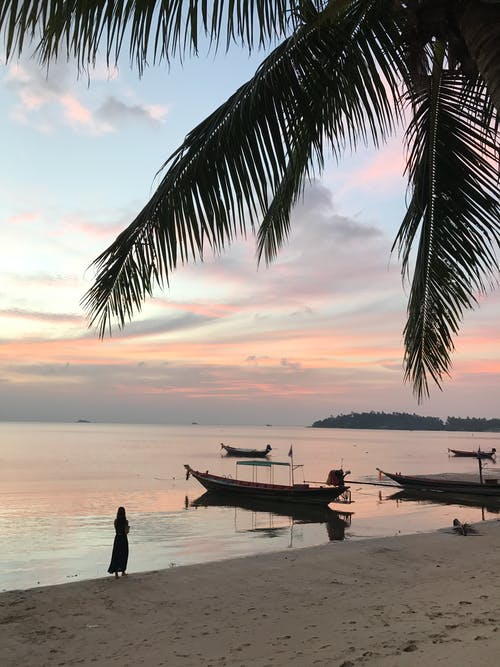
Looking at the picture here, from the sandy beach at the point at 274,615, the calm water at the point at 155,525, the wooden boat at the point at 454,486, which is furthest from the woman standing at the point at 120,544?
the wooden boat at the point at 454,486

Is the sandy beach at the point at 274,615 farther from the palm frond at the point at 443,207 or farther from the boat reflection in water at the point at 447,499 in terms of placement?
the boat reflection in water at the point at 447,499

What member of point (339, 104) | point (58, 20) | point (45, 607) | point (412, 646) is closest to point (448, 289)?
point (339, 104)

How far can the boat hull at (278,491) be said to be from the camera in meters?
29.8

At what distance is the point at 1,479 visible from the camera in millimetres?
48812

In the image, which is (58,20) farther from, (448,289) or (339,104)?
(448,289)

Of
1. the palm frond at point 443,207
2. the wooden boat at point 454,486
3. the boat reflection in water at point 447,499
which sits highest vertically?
the palm frond at point 443,207

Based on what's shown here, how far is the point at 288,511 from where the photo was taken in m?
30.8

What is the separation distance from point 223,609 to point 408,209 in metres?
8.76

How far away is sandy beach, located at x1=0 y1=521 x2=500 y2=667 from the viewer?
6324 mm

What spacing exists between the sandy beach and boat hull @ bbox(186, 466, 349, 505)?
14.1 m

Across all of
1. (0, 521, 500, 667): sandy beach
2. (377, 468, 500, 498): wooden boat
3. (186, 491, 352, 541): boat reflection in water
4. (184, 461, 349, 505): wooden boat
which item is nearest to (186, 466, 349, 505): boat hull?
(184, 461, 349, 505): wooden boat

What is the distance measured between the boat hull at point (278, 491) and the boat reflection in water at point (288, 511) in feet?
1.32

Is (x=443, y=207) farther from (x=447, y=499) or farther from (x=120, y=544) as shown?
(x=447, y=499)

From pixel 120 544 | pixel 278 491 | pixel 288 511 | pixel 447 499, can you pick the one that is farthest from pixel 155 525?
pixel 447 499
